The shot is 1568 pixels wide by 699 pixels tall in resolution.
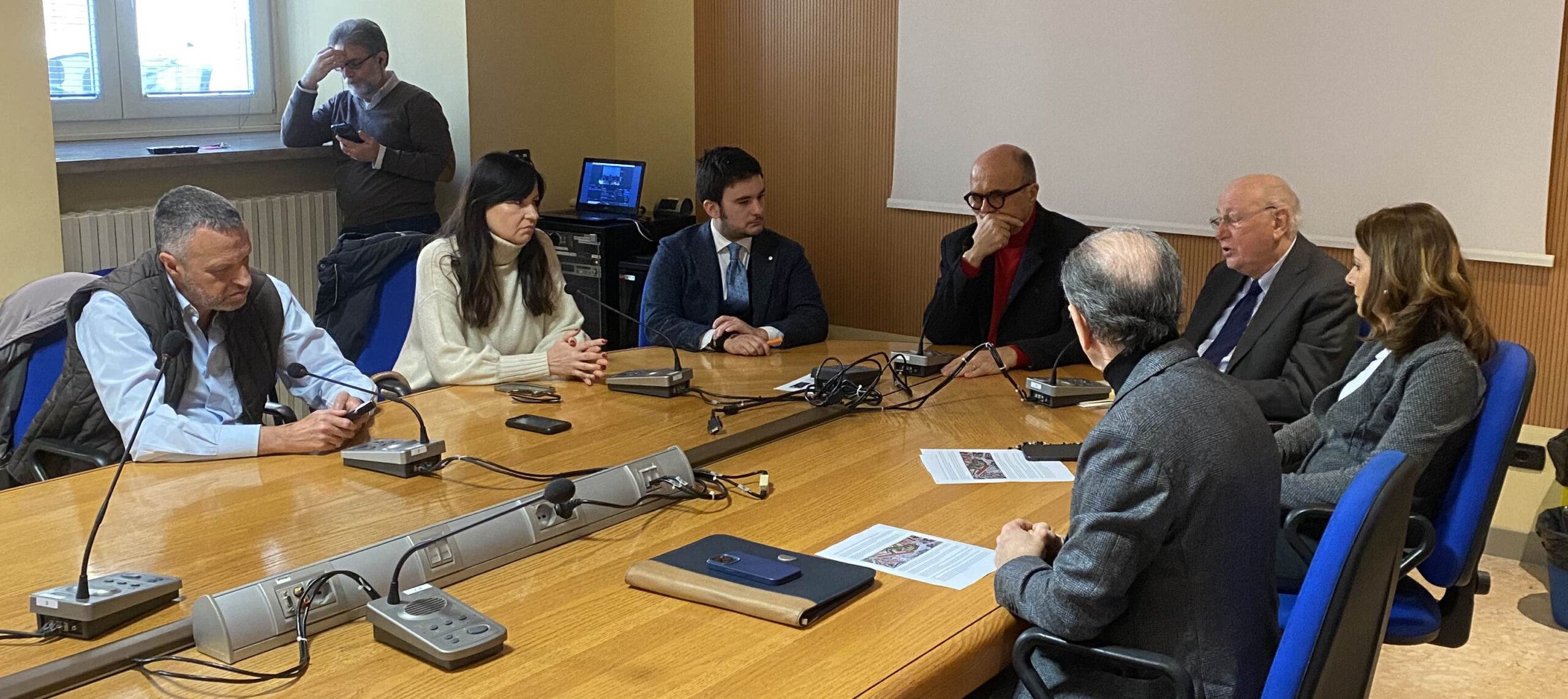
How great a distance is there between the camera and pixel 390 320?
346 cm

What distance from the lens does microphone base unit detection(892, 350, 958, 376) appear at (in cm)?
321

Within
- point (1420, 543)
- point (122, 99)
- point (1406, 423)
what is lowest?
point (1420, 543)

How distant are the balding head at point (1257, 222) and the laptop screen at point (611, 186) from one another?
8.12 ft

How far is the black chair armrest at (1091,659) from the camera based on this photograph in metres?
1.67

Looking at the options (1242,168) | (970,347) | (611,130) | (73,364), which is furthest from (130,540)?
(611,130)

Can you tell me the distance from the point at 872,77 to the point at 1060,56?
739 mm

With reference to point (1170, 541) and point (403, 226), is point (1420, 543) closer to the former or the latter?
point (1170, 541)

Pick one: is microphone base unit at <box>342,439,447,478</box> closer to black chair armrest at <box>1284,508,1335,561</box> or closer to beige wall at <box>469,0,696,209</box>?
black chair armrest at <box>1284,508,1335,561</box>

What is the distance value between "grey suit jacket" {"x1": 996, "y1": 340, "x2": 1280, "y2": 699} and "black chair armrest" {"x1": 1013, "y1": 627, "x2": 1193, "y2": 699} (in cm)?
2

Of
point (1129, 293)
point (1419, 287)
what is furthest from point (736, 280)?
point (1129, 293)

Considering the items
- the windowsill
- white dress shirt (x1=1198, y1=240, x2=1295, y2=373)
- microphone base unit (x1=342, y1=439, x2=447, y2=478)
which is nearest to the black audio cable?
microphone base unit (x1=342, y1=439, x2=447, y2=478)

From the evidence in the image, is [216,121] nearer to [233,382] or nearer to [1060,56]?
[233,382]

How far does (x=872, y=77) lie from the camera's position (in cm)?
497

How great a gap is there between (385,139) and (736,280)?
1.68 m
